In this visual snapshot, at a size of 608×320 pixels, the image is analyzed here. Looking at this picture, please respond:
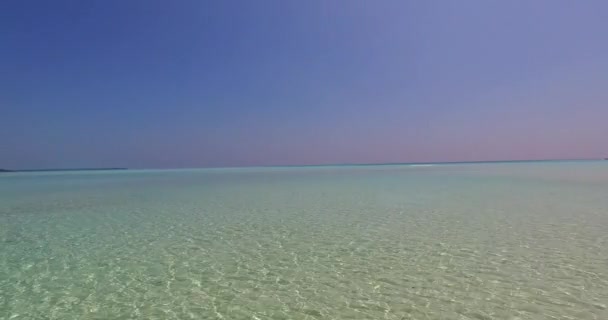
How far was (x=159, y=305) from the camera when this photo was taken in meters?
5.58

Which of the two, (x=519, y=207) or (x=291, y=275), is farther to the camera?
(x=519, y=207)

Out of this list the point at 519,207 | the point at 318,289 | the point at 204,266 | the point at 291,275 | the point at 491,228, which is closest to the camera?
the point at 318,289

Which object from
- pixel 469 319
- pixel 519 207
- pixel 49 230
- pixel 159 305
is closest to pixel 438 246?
pixel 469 319

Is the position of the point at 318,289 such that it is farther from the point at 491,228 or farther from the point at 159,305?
the point at 491,228

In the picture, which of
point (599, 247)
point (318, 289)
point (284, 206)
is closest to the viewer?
point (318, 289)

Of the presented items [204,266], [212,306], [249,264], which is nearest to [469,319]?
[212,306]

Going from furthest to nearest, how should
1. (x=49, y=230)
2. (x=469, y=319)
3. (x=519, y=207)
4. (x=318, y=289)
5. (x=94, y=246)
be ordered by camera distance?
(x=519, y=207), (x=49, y=230), (x=94, y=246), (x=318, y=289), (x=469, y=319)

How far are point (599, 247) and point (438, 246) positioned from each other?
392cm

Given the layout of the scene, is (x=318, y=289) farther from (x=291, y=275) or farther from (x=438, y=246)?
(x=438, y=246)

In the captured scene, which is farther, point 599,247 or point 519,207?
point 519,207

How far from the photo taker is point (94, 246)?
9.51 metres

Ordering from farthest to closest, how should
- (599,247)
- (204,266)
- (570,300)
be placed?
(599,247) → (204,266) → (570,300)

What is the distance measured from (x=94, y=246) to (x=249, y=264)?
198 inches

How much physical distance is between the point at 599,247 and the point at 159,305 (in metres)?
10.3
